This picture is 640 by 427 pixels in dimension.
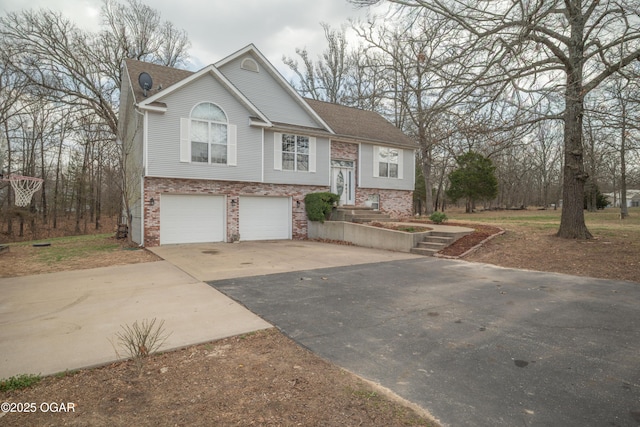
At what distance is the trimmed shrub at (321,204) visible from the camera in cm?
1511

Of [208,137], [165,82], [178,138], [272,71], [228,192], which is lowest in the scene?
[228,192]

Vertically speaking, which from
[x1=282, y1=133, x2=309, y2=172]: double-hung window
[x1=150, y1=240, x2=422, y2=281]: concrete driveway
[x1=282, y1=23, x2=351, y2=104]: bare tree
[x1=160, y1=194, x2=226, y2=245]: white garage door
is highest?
[x1=282, y1=23, x2=351, y2=104]: bare tree

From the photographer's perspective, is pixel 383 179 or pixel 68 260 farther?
pixel 383 179

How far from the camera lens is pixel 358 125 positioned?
62.8 ft

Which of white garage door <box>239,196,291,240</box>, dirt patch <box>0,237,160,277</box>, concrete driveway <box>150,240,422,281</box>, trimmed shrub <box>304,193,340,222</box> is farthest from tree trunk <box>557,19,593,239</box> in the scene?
dirt patch <box>0,237,160,277</box>

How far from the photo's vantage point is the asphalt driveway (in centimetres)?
275

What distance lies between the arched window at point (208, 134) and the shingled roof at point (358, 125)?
5.99 meters

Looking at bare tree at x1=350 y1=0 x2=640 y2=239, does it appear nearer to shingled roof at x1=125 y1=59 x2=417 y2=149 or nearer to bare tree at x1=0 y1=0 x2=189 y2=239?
shingled roof at x1=125 y1=59 x2=417 y2=149

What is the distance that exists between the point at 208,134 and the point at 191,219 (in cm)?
340

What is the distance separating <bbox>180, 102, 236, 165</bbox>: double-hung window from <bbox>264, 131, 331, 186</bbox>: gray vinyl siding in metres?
1.74

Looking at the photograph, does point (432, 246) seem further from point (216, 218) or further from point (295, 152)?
point (216, 218)

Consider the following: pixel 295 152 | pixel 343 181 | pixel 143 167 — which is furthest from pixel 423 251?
pixel 143 167

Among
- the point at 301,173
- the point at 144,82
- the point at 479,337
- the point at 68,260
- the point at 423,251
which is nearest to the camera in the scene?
the point at 479,337

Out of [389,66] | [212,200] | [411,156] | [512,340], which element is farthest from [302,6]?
[411,156]
